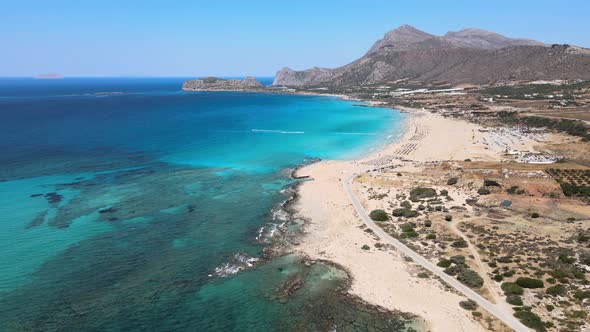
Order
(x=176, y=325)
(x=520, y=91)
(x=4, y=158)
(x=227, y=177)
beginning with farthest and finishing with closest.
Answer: (x=520, y=91)
(x=4, y=158)
(x=227, y=177)
(x=176, y=325)

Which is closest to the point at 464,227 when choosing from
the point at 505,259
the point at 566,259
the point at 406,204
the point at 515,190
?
the point at 505,259

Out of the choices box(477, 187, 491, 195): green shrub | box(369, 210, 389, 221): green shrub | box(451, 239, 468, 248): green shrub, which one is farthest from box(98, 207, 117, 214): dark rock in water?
box(477, 187, 491, 195): green shrub

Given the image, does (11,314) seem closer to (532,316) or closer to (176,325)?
(176,325)

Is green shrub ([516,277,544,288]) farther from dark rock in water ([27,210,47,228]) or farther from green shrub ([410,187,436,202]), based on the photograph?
dark rock in water ([27,210,47,228])

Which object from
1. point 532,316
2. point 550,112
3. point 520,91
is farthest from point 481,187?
point 520,91

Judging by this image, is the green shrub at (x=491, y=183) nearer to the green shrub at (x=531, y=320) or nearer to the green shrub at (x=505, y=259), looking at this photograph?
the green shrub at (x=505, y=259)
